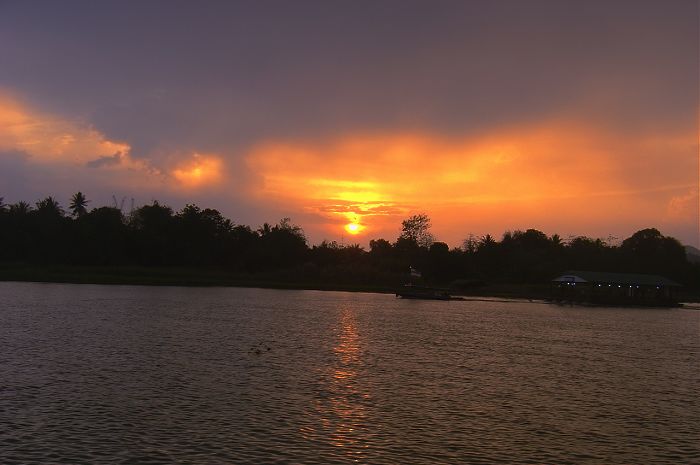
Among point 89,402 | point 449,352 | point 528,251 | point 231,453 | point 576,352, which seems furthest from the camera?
point 528,251

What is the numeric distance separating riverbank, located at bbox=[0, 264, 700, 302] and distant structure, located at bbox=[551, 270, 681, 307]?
1147 cm

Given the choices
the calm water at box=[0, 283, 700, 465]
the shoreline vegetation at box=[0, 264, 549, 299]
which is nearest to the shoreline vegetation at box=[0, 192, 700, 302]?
the shoreline vegetation at box=[0, 264, 549, 299]

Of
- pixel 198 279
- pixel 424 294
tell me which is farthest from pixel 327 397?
pixel 198 279

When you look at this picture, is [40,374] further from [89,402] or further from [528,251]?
[528,251]

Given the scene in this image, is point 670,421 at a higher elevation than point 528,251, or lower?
lower

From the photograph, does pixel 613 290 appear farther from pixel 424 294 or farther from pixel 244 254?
pixel 244 254

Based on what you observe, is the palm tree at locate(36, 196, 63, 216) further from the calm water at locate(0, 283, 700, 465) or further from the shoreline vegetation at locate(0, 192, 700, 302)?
the calm water at locate(0, 283, 700, 465)

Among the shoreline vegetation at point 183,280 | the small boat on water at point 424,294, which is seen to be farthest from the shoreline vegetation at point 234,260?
the small boat on water at point 424,294

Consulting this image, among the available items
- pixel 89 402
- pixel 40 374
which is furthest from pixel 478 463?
pixel 40 374

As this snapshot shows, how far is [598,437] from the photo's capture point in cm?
2034

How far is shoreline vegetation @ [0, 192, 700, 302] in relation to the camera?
136125 millimetres

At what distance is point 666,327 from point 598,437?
59.6m

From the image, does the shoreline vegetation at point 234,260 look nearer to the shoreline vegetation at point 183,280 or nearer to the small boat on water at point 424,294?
the shoreline vegetation at point 183,280

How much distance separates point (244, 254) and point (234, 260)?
351 centimetres
